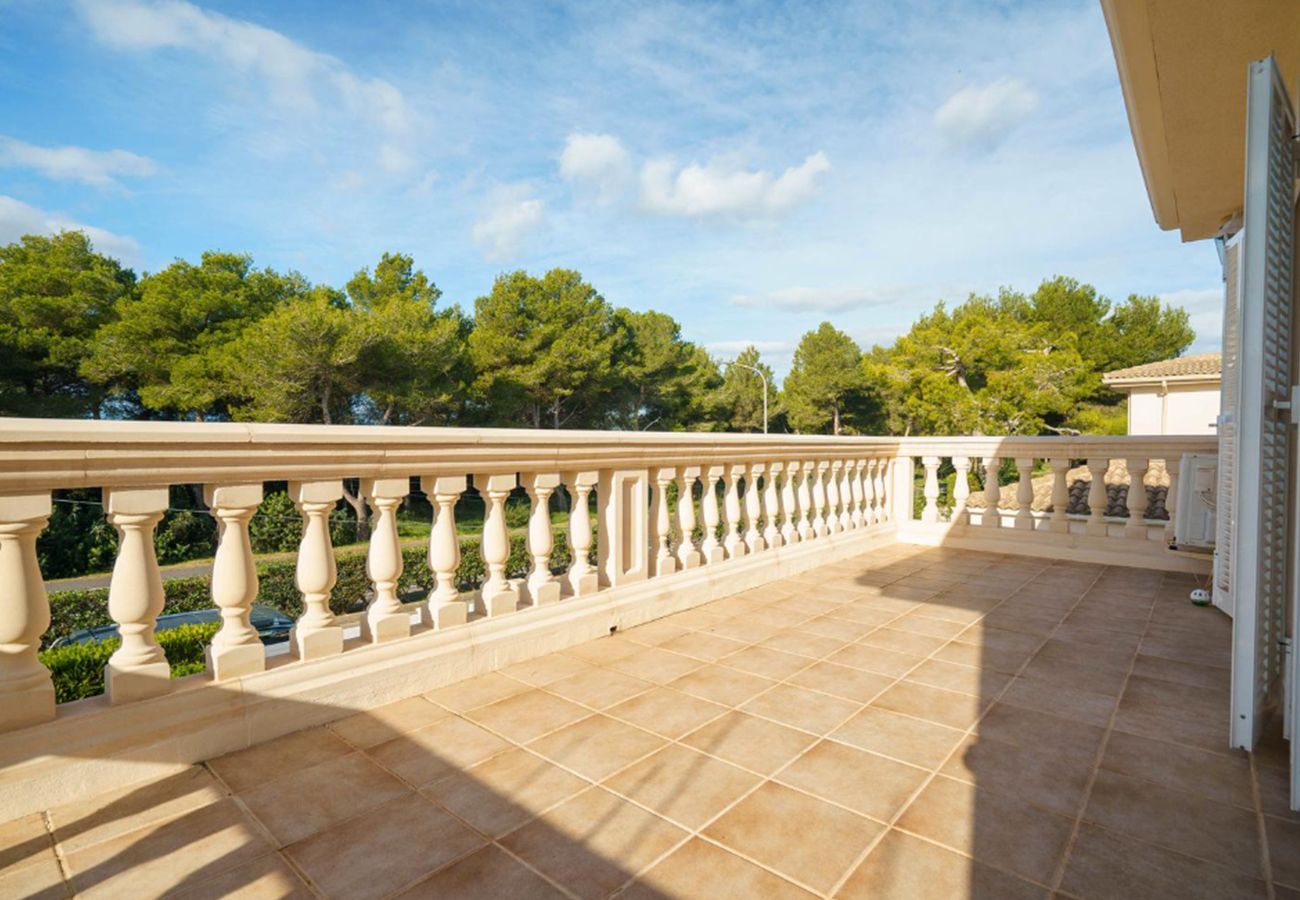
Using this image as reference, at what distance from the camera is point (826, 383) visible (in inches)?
1502

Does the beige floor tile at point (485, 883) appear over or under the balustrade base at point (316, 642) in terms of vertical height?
under

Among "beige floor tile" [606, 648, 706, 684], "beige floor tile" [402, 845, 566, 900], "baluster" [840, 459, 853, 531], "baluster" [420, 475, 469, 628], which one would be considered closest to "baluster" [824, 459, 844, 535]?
"baluster" [840, 459, 853, 531]

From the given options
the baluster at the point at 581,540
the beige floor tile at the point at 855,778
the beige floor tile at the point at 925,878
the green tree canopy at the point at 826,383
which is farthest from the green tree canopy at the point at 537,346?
the beige floor tile at the point at 925,878

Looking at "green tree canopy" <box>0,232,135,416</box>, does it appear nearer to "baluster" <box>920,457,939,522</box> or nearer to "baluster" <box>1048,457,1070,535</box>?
"baluster" <box>920,457,939,522</box>

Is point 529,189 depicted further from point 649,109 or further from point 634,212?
point 649,109

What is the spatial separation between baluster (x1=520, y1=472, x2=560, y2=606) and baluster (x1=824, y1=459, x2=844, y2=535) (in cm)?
292

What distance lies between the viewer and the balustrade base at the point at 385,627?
2469 millimetres

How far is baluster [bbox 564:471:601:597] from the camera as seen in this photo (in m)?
3.20

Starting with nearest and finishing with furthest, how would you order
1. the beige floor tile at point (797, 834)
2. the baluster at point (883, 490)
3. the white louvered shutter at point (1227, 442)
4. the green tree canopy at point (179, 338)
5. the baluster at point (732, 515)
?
the beige floor tile at point (797, 834) < the white louvered shutter at point (1227, 442) < the baluster at point (732, 515) < the baluster at point (883, 490) < the green tree canopy at point (179, 338)

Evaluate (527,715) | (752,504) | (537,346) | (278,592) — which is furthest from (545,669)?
(537,346)

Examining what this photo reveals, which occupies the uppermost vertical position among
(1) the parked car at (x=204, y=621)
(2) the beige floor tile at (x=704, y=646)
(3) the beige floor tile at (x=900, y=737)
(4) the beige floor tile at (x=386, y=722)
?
(4) the beige floor tile at (x=386, y=722)

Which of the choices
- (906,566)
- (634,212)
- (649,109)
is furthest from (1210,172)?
(634,212)

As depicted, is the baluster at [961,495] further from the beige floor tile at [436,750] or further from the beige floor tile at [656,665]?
the beige floor tile at [436,750]

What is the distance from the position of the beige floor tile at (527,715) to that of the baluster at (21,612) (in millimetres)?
1222
